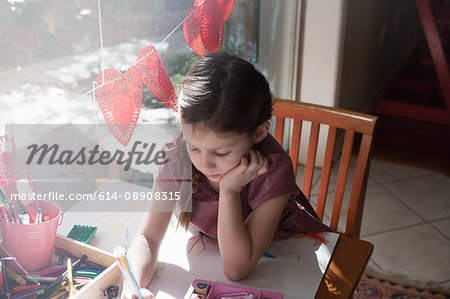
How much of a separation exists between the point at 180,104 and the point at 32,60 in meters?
0.25

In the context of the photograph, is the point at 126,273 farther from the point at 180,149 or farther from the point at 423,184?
the point at 423,184

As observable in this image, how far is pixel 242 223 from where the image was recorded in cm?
81

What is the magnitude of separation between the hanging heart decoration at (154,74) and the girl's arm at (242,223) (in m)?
0.25

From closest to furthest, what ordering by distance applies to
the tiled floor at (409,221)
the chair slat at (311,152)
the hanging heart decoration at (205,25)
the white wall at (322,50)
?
the hanging heart decoration at (205,25) < the chair slat at (311,152) < the tiled floor at (409,221) < the white wall at (322,50)

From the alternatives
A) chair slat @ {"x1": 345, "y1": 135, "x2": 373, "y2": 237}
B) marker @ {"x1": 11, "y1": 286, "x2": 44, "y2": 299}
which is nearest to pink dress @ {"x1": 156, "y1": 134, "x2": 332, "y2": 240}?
chair slat @ {"x1": 345, "y1": 135, "x2": 373, "y2": 237}

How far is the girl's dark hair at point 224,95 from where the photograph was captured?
77 centimetres

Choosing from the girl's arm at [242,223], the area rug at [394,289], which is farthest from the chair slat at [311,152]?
the area rug at [394,289]

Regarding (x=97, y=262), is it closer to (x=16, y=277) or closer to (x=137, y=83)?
(x=16, y=277)

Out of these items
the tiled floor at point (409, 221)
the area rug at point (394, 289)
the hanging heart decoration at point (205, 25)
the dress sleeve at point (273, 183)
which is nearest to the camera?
the dress sleeve at point (273, 183)

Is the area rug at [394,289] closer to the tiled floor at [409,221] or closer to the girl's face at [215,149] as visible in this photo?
the tiled floor at [409,221]

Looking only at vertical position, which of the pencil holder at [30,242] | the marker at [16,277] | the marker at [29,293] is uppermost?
the pencil holder at [30,242]

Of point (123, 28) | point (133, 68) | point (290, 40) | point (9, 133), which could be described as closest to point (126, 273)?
point (9, 133)

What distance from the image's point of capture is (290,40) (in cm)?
230

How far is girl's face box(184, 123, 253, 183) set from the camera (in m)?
0.78
